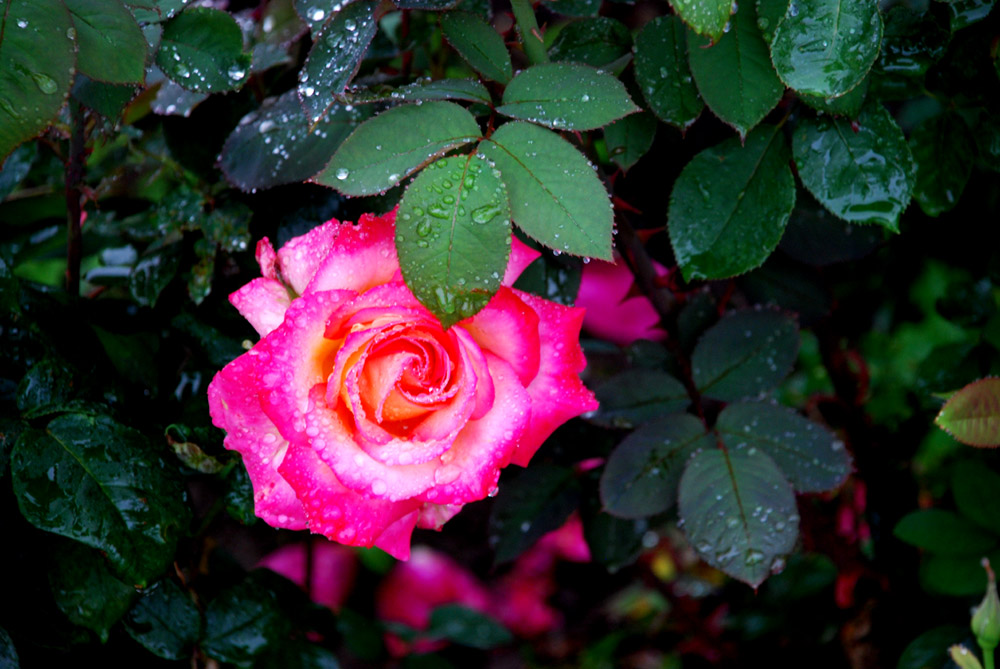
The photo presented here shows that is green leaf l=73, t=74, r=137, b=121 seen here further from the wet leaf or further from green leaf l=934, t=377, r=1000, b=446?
green leaf l=934, t=377, r=1000, b=446

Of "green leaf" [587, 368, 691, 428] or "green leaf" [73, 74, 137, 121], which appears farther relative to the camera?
"green leaf" [587, 368, 691, 428]

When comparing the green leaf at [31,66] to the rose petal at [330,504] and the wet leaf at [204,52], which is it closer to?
the wet leaf at [204,52]

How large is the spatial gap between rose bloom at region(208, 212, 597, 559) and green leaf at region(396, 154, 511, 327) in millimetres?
35

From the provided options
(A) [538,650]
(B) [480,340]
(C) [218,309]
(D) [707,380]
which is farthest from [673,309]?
(A) [538,650]

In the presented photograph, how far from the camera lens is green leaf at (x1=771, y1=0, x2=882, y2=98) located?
0.53m

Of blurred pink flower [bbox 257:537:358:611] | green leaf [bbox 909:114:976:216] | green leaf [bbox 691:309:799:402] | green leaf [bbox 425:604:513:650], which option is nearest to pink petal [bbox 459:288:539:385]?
green leaf [bbox 691:309:799:402]

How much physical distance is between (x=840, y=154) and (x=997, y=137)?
163mm

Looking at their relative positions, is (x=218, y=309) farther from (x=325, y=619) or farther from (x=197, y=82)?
(x=325, y=619)

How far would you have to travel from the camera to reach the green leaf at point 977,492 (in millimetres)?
831

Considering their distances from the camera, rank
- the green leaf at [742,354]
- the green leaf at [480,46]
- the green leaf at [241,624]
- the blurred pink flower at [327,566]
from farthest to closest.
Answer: the blurred pink flower at [327,566]
the green leaf at [742,354]
the green leaf at [241,624]
the green leaf at [480,46]

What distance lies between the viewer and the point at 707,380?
2.62 feet

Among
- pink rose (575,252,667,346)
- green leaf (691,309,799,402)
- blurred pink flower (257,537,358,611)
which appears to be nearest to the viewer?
green leaf (691,309,799,402)

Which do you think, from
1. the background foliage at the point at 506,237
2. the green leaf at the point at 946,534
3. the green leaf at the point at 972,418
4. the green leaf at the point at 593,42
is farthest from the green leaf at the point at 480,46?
the green leaf at the point at 946,534

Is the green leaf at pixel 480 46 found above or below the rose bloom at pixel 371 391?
above
